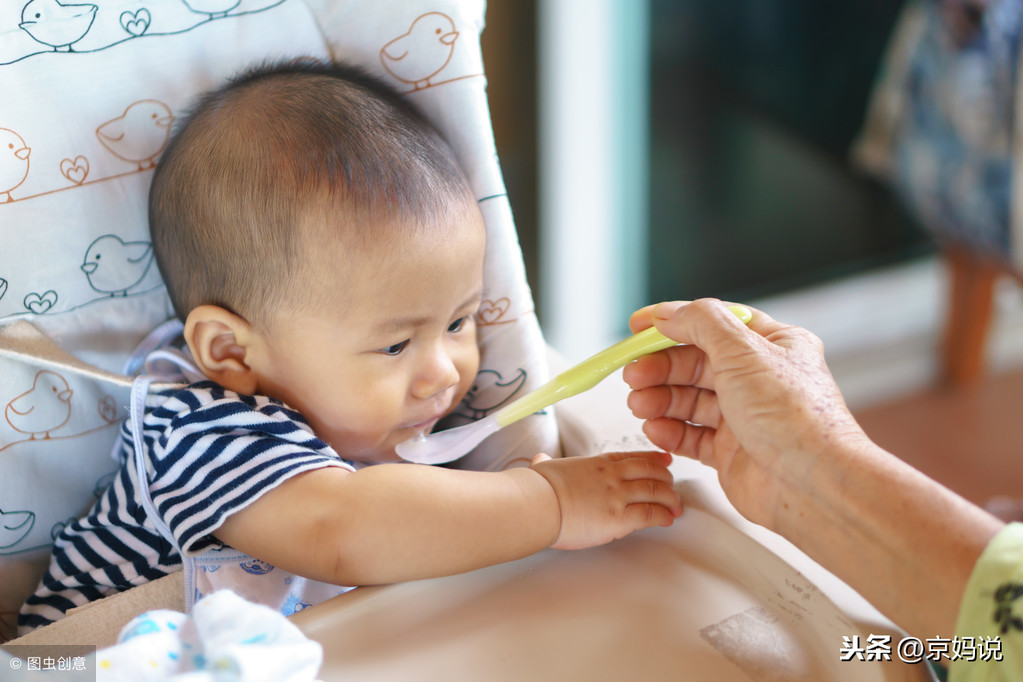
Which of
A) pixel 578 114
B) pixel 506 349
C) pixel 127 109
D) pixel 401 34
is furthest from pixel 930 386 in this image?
pixel 127 109

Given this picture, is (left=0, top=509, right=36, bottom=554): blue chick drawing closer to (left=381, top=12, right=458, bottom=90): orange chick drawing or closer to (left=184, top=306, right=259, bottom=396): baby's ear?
(left=184, top=306, right=259, bottom=396): baby's ear

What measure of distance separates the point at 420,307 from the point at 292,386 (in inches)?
5.0

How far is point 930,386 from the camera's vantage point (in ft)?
6.59

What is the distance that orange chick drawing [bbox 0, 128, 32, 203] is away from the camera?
0.67m

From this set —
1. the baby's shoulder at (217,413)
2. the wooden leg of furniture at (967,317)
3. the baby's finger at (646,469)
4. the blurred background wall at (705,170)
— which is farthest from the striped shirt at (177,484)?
the wooden leg of furniture at (967,317)

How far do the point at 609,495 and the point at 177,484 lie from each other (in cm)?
32

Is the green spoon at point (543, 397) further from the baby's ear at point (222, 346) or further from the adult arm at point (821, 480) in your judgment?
the baby's ear at point (222, 346)

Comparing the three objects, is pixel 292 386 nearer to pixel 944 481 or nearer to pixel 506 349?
pixel 506 349

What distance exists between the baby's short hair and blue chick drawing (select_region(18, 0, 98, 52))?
0.10 meters

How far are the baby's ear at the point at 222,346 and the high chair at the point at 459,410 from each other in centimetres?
6

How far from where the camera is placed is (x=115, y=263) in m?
0.73

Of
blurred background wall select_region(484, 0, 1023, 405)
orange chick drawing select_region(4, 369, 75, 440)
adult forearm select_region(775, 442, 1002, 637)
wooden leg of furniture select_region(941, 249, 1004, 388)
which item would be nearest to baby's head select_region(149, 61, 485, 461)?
orange chick drawing select_region(4, 369, 75, 440)

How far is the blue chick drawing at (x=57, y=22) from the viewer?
2.21ft

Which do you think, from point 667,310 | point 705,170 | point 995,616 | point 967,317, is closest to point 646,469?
point 667,310
